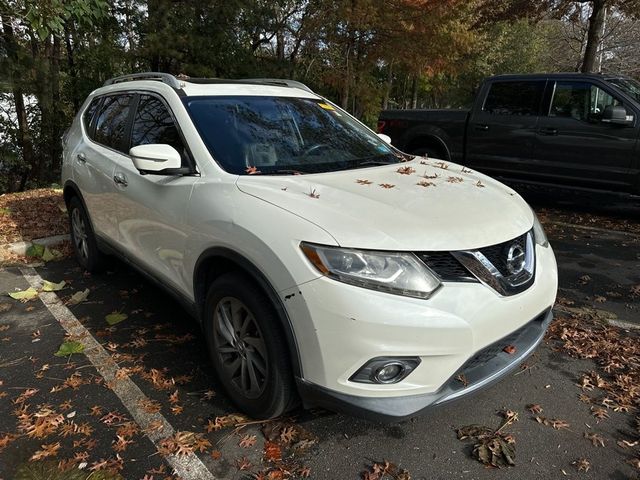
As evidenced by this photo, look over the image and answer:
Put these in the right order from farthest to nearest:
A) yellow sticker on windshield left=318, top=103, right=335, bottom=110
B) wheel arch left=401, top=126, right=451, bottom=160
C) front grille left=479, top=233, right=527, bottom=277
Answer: wheel arch left=401, top=126, right=451, bottom=160 < yellow sticker on windshield left=318, top=103, right=335, bottom=110 < front grille left=479, top=233, right=527, bottom=277

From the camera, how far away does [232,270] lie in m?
2.64

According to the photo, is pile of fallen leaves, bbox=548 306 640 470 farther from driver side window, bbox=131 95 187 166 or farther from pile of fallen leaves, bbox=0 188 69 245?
pile of fallen leaves, bbox=0 188 69 245

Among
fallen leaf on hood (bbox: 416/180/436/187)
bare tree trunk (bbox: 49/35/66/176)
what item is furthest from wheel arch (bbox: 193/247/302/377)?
bare tree trunk (bbox: 49/35/66/176)

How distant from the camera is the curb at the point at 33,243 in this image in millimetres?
5438

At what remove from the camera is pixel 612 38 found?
24344 millimetres

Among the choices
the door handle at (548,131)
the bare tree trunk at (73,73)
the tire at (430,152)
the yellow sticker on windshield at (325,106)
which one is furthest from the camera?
the bare tree trunk at (73,73)

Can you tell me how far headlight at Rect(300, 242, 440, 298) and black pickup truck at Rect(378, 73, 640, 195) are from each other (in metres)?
5.47

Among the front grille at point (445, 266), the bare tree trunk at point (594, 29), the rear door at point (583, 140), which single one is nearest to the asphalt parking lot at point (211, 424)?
the front grille at point (445, 266)

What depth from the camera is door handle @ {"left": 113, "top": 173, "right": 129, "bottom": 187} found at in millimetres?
3654

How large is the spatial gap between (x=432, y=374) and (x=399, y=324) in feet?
A: 0.96

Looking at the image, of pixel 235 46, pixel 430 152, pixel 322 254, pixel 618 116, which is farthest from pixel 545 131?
pixel 235 46

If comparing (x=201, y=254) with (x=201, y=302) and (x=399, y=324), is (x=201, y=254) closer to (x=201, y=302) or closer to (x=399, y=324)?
(x=201, y=302)

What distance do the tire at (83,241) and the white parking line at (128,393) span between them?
1.69ft

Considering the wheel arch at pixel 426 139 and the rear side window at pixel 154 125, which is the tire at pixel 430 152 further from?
the rear side window at pixel 154 125
